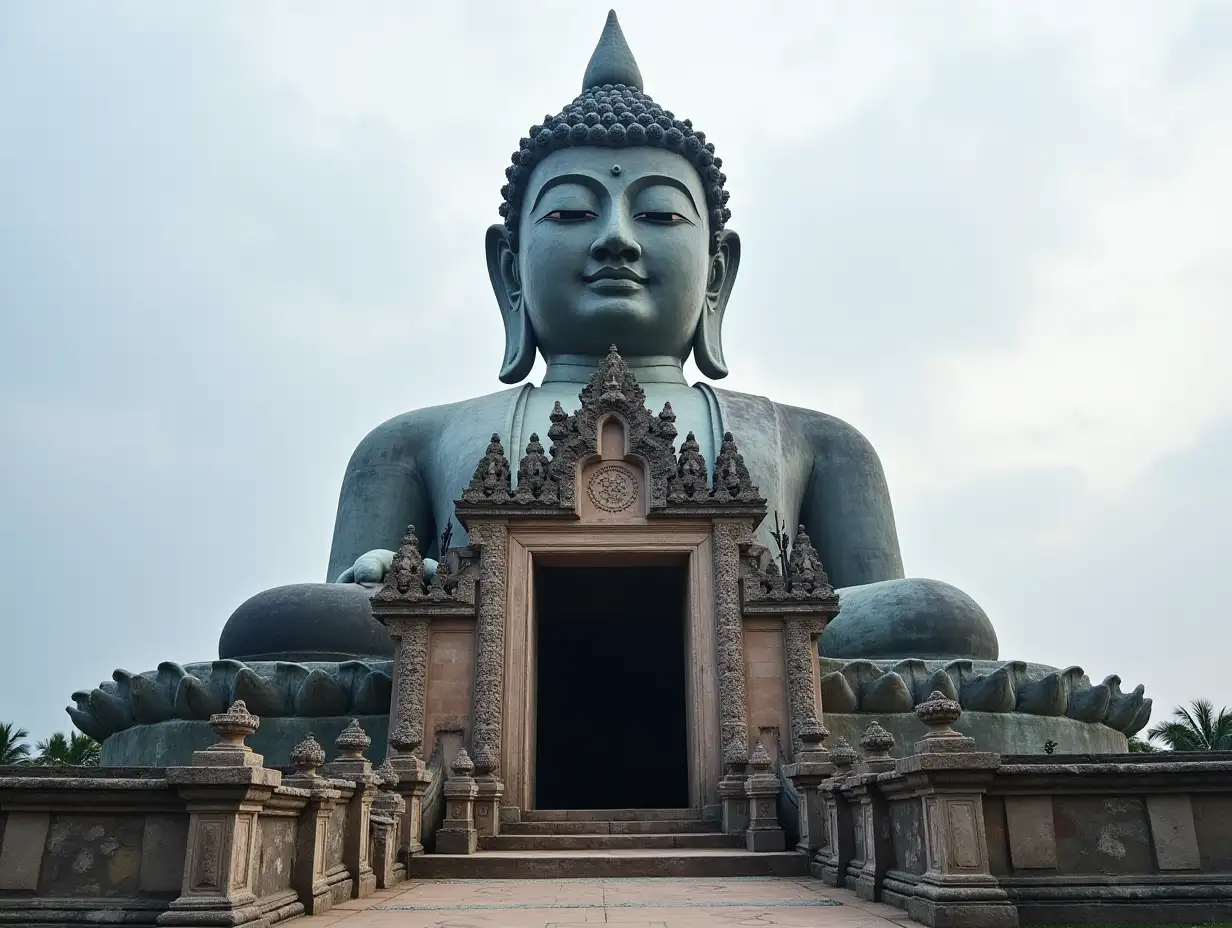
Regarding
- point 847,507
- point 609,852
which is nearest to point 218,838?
point 609,852

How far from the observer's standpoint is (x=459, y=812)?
36.7 feet

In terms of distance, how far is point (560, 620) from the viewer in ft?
58.6

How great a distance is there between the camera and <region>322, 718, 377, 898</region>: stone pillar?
29.1 ft

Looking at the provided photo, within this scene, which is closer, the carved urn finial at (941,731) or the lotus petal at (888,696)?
the carved urn finial at (941,731)

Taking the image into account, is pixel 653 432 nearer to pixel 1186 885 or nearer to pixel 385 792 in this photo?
pixel 385 792

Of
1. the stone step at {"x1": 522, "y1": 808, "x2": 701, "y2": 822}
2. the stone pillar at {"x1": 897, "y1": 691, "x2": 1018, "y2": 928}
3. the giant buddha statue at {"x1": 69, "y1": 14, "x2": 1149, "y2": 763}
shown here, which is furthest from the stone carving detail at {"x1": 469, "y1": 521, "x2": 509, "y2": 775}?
the stone pillar at {"x1": 897, "y1": 691, "x2": 1018, "y2": 928}

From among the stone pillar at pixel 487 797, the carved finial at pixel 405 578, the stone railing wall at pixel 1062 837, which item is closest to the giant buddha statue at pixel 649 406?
the carved finial at pixel 405 578

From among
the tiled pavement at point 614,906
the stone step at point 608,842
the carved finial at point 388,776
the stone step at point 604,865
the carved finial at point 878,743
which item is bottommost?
the tiled pavement at point 614,906

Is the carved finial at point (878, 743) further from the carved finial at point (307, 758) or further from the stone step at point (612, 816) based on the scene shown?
the carved finial at point (307, 758)

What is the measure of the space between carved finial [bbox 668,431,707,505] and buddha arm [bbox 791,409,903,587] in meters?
5.28

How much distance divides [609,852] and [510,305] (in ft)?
41.2

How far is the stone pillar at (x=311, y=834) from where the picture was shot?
7.83m

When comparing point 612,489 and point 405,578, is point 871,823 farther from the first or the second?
point 405,578

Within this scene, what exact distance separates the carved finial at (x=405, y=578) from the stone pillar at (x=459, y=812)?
2.26 meters
